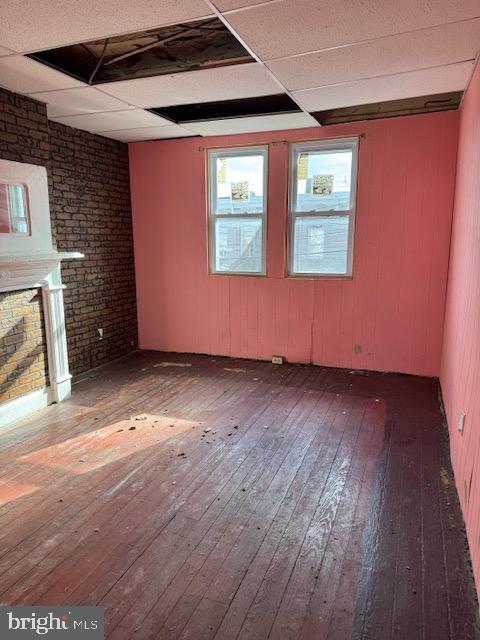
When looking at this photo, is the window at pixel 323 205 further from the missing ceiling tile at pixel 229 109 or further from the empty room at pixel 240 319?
the missing ceiling tile at pixel 229 109

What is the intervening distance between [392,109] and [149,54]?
2358 mm

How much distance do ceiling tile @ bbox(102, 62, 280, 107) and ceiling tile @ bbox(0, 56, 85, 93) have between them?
0.31 meters

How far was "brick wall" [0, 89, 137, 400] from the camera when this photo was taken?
3.71m

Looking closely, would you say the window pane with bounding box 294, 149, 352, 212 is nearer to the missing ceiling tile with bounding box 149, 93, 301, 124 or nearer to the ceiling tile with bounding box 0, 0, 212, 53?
the missing ceiling tile with bounding box 149, 93, 301, 124

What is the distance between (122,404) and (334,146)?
3.44 meters

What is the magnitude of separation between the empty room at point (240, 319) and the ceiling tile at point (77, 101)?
3 cm

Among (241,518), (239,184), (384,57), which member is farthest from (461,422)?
(239,184)

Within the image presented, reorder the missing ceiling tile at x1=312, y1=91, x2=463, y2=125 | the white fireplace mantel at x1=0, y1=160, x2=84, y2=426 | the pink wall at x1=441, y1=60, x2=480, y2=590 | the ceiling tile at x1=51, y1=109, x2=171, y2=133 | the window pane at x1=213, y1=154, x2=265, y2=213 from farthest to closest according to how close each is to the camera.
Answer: the window pane at x1=213, y1=154, x2=265, y2=213
the ceiling tile at x1=51, y1=109, x2=171, y2=133
the missing ceiling tile at x1=312, y1=91, x2=463, y2=125
the white fireplace mantel at x1=0, y1=160, x2=84, y2=426
the pink wall at x1=441, y1=60, x2=480, y2=590

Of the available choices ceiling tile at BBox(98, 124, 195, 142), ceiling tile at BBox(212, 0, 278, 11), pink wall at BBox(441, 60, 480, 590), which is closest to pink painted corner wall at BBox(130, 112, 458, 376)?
ceiling tile at BBox(98, 124, 195, 142)

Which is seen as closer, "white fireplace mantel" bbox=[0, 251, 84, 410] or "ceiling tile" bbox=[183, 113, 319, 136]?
"white fireplace mantel" bbox=[0, 251, 84, 410]

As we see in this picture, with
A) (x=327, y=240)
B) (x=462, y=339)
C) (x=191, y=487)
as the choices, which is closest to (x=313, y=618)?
(x=191, y=487)

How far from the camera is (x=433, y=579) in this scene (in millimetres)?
1839

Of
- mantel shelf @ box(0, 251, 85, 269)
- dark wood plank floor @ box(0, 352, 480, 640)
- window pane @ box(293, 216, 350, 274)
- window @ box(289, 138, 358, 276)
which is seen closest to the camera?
dark wood plank floor @ box(0, 352, 480, 640)

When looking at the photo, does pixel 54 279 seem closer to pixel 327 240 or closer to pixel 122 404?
pixel 122 404
